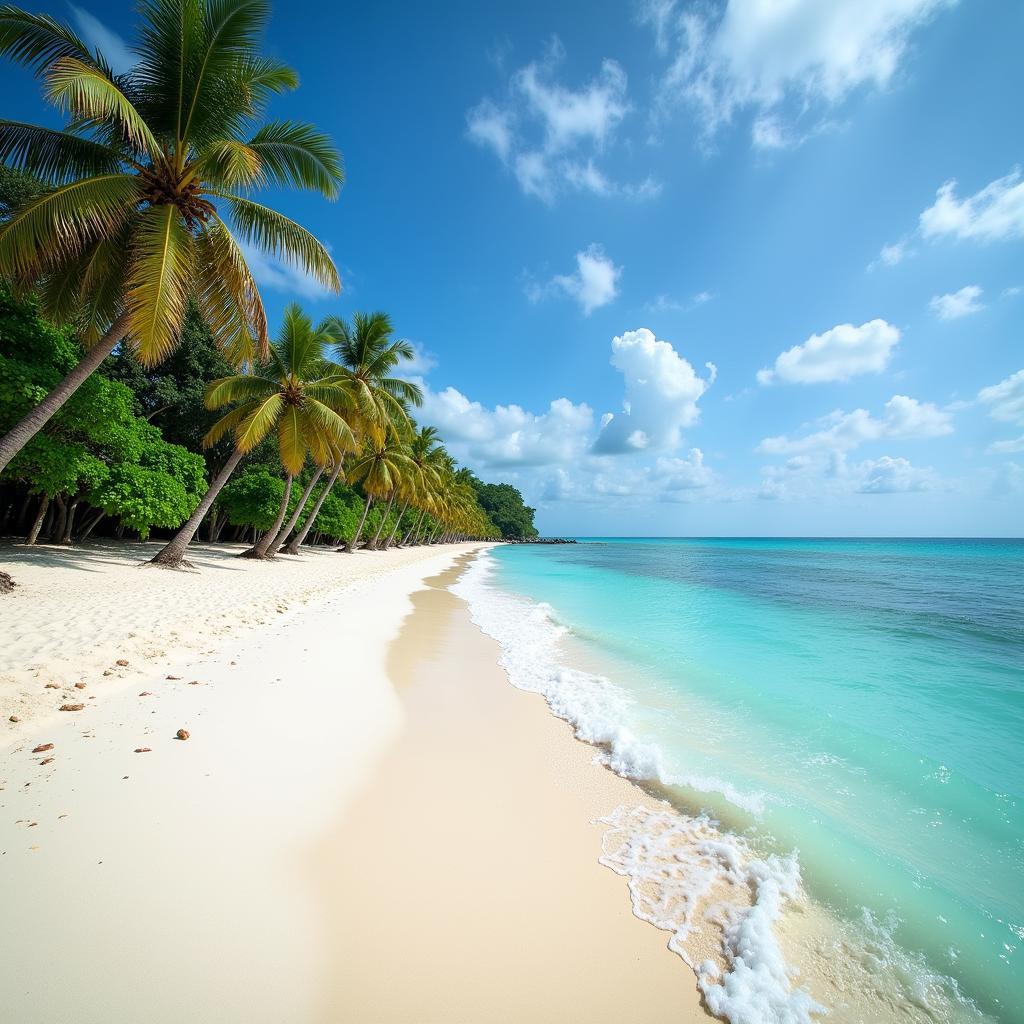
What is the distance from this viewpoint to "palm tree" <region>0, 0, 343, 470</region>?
693 centimetres

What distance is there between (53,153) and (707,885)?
47.3 feet

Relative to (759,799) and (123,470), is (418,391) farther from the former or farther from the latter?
(759,799)

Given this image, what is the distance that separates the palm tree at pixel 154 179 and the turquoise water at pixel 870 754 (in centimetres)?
1058

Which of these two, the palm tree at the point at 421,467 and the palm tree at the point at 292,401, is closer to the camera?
the palm tree at the point at 292,401

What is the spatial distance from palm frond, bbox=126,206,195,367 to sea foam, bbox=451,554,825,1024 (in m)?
9.12

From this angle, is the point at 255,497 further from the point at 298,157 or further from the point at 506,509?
the point at 506,509

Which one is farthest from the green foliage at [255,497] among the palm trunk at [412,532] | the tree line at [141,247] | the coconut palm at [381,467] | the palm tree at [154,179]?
the palm trunk at [412,532]

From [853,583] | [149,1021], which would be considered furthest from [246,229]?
[853,583]

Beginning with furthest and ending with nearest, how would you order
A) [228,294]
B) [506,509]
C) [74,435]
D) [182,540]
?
[506,509]
[182,540]
[74,435]
[228,294]

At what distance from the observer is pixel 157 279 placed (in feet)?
23.4

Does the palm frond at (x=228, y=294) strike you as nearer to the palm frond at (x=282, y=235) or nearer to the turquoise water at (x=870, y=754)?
the palm frond at (x=282, y=235)

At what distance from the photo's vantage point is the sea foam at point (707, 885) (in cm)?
213

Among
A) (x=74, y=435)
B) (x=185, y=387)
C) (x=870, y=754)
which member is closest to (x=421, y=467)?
(x=185, y=387)

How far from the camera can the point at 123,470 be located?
11906 mm
